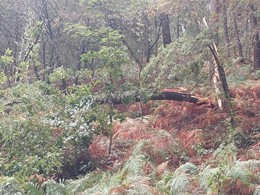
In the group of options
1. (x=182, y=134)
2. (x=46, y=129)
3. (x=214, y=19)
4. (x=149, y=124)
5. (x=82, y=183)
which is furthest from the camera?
(x=149, y=124)

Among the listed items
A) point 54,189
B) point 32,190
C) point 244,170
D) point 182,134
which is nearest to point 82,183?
point 54,189

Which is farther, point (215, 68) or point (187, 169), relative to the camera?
point (215, 68)

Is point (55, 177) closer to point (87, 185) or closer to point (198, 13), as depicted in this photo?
point (87, 185)

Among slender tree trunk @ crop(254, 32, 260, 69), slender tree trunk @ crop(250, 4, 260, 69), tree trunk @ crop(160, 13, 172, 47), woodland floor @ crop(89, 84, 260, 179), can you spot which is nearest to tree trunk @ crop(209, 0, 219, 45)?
slender tree trunk @ crop(250, 4, 260, 69)

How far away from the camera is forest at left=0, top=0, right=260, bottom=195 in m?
6.29

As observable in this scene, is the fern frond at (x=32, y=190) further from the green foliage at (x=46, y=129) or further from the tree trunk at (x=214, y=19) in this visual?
the tree trunk at (x=214, y=19)

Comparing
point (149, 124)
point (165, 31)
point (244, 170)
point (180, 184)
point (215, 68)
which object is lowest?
point (149, 124)

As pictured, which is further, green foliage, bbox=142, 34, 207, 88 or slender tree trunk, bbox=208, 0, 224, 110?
slender tree trunk, bbox=208, 0, 224, 110

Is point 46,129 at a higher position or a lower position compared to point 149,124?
higher

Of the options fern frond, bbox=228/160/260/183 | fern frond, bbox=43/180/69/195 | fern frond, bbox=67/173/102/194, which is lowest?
fern frond, bbox=67/173/102/194

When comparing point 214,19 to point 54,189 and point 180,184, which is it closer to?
point 180,184

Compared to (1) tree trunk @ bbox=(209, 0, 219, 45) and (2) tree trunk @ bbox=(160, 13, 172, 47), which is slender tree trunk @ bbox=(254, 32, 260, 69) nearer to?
(1) tree trunk @ bbox=(209, 0, 219, 45)

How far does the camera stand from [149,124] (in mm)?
10398

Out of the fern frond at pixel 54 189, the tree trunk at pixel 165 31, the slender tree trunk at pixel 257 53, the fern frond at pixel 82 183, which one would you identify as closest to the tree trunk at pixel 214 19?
the slender tree trunk at pixel 257 53
